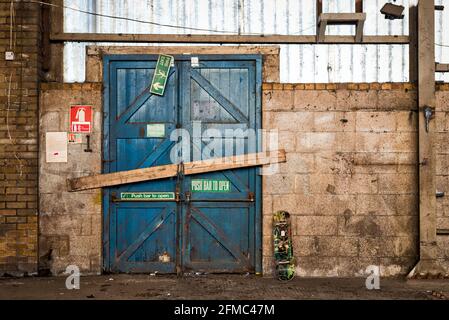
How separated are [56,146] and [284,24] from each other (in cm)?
389

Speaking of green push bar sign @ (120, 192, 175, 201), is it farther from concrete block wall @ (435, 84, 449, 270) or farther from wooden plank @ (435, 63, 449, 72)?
wooden plank @ (435, 63, 449, 72)

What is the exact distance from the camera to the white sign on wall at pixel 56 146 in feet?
25.2

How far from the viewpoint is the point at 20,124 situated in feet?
24.9

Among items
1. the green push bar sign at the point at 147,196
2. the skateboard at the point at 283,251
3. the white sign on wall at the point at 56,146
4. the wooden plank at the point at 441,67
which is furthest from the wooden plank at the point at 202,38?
the skateboard at the point at 283,251

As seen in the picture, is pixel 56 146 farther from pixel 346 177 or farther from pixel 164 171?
pixel 346 177

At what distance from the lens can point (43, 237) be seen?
7.66 metres

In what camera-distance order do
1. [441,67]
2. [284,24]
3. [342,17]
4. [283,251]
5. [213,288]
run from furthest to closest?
[284,24] → [441,67] → [342,17] → [283,251] → [213,288]

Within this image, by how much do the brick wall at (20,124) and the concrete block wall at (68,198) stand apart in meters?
0.16

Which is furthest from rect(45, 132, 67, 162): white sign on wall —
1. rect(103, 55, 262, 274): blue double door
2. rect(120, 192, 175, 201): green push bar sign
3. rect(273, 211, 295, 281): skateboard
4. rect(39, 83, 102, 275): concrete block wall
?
rect(273, 211, 295, 281): skateboard

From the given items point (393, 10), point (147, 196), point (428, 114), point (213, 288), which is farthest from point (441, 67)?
point (147, 196)

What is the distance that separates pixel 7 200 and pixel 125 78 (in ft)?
8.14

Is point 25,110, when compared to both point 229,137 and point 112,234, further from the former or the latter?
point 229,137

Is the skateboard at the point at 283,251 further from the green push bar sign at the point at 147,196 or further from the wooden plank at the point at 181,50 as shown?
the wooden plank at the point at 181,50

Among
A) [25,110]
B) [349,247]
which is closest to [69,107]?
[25,110]
